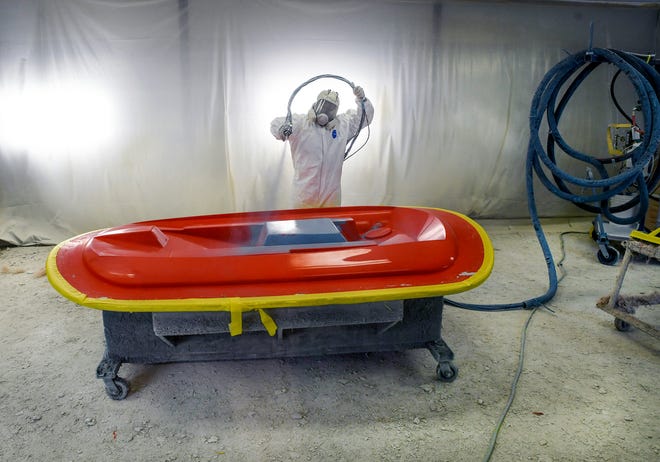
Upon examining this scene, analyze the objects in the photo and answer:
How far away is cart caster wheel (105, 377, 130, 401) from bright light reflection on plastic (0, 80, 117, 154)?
88.2 inches

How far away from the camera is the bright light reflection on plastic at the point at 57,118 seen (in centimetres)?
327

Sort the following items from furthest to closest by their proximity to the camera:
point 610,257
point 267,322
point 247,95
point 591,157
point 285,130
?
point 247,95 → point 610,257 → point 285,130 → point 591,157 → point 267,322

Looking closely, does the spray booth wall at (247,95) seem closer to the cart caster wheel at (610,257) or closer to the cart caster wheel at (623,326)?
the cart caster wheel at (610,257)

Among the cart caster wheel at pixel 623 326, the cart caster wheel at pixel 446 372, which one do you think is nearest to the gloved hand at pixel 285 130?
the cart caster wheel at pixel 446 372

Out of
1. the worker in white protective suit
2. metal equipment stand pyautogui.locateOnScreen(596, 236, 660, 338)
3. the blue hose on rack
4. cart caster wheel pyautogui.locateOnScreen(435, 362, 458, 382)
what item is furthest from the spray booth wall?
cart caster wheel pyautogui.locateOnScreen(435, 362, 458, 382)

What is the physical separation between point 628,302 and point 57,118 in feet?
12.8

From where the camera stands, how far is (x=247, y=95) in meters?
3.41

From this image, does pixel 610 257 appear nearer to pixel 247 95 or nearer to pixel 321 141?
pixel 321 141

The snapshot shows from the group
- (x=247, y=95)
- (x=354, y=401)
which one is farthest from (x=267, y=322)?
(x=247, y=95)

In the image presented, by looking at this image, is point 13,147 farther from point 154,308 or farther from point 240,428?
point 240,428

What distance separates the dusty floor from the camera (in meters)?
1.49

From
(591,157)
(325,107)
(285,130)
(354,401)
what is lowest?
(354,401)

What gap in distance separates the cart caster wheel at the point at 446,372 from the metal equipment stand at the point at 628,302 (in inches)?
36.0

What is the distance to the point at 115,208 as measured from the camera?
3.52 metres
